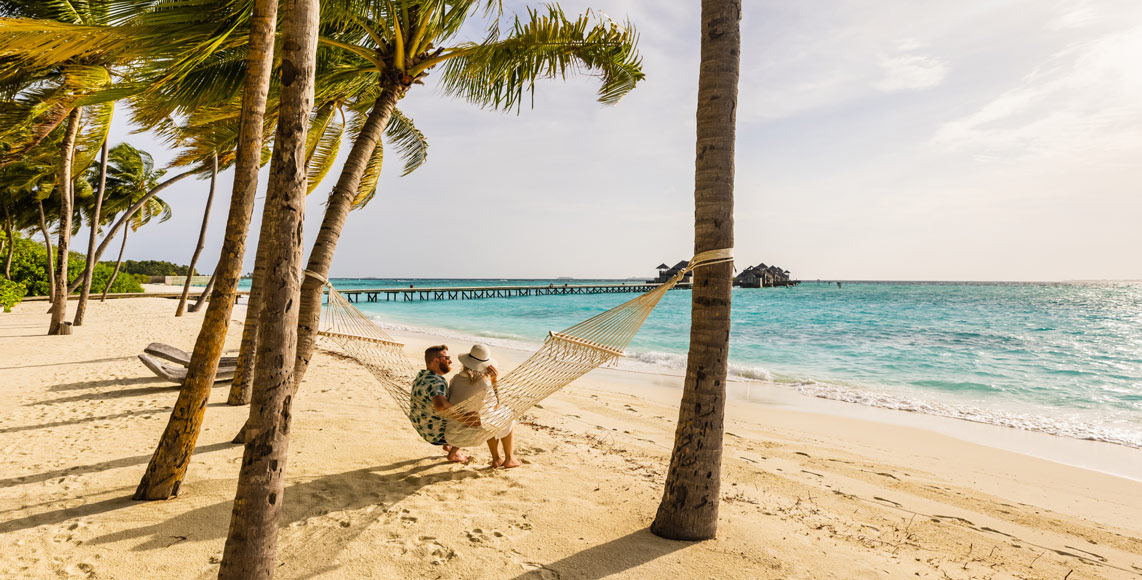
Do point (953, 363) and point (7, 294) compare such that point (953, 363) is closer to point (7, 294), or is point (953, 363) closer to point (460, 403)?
point (460, 403)

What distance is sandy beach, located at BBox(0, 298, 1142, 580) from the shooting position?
74.8 inches

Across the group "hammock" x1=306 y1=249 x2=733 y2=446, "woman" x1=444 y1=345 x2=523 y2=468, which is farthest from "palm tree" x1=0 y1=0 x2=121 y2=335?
"woman" x1=444 y1=345 x2=523 y2=468

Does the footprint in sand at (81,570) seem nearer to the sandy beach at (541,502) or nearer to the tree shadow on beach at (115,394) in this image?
the sandy beach at (541,502)

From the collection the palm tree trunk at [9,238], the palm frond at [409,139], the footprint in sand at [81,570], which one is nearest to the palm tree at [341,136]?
the palm frond at [409,139]

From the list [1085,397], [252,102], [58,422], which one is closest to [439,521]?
[252,102]

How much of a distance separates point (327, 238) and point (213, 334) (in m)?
0.98

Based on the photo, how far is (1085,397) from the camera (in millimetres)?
6535

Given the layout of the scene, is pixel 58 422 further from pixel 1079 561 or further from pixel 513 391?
pixel 1079 561

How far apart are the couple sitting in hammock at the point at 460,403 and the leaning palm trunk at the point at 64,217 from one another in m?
7.35

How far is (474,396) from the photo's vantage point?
2637mm

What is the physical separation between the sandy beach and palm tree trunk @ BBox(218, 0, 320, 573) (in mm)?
379

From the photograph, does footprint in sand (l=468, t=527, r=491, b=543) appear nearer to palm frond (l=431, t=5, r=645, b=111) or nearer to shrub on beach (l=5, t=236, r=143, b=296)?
palm frond (l=431, t=5, r=645, b=111)

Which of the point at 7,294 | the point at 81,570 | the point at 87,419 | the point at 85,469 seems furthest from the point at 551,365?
the point at 7,294

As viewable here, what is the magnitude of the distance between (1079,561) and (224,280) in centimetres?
388
